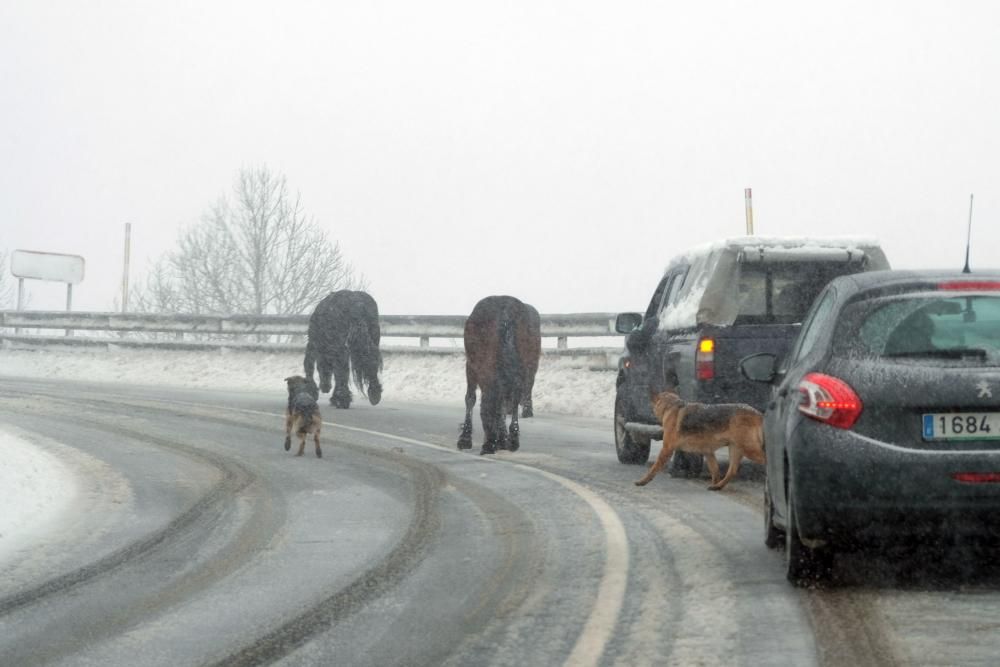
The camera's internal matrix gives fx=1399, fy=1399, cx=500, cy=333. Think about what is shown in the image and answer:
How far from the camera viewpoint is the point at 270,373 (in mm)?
27859

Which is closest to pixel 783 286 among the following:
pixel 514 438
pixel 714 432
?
pixel 714 432

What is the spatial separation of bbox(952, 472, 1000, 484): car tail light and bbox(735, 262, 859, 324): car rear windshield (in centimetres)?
494

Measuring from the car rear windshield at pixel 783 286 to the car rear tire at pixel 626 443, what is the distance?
6.49 ft

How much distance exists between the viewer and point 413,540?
8117mm

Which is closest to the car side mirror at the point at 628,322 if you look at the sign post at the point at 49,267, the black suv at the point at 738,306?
the black suv at the point at 738,306

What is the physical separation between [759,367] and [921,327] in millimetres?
1410

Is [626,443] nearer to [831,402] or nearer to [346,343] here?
[831,402]

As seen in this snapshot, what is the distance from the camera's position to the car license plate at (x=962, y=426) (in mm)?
5965

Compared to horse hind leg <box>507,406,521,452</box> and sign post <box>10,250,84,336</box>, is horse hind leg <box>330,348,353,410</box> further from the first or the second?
sign post <box>10,250,84,336</box>

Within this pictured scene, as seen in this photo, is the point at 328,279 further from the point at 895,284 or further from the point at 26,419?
the point at 895,284

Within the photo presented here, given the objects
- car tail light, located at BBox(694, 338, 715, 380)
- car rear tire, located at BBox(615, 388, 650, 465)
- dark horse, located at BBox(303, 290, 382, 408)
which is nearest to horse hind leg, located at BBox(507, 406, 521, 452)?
car rear tire, located at BBox(615, 388, 650, 465)

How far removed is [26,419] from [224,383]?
10.2 metres

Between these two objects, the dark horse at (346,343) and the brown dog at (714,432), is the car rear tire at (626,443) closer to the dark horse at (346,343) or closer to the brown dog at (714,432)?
the brown dog at (714,432)

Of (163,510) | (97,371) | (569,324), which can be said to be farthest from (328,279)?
(163,510)
